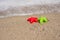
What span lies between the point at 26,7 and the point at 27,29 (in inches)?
37.1

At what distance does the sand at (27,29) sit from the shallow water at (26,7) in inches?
10.2

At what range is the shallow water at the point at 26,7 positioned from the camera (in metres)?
4.30

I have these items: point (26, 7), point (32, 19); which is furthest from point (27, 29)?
point (26, 7)

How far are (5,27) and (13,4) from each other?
0.91 meters

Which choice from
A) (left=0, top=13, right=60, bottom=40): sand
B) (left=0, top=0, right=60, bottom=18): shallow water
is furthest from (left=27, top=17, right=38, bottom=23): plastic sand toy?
(left=0, top=0, right=60, bottom=18): shallow water

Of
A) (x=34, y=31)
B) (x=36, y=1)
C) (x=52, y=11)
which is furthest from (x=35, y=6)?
(x=34, y=31)

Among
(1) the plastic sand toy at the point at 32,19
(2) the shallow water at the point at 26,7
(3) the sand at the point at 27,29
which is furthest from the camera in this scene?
(2) the shallow water at the point at 26,7

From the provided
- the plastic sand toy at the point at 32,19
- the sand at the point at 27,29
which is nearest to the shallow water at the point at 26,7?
the sand at the point at 27,29

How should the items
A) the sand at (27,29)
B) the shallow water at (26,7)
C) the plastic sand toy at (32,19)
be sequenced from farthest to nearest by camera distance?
1. the shallow water at (26,7)
2. the plastic sand toy at (32,19)
3. the sand at (27,29)

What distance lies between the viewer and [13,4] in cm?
436

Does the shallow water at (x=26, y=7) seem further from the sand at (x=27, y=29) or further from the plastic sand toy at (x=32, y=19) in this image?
the plastic sand toy at (x=32, y=19)

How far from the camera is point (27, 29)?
358 centimetres

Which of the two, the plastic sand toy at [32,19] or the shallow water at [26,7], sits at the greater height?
the shallow water at [26,7]

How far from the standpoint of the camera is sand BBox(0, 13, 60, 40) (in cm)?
330
